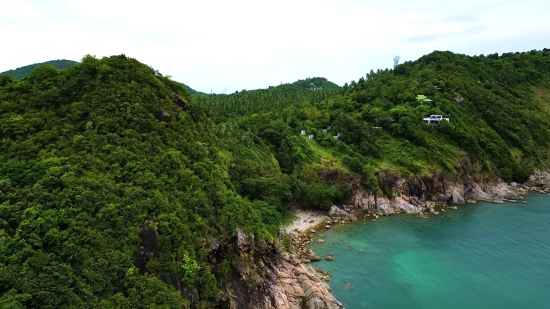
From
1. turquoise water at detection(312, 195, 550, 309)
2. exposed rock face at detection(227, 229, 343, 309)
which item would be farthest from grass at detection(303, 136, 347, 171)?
exposed rock face at detection(227, 229, 343, 309)

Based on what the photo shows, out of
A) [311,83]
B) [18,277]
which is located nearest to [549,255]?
[18,277]

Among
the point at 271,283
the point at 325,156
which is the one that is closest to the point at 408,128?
the point at 325,156

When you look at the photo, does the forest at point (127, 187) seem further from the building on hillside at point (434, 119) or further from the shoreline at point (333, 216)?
the building on hillside at point (434, 119)

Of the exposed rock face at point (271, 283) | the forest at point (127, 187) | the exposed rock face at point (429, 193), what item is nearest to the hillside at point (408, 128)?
the forest at point (127, 187)

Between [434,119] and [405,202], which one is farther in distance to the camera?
[434,119]

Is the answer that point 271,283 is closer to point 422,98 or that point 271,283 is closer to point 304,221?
point 304,221

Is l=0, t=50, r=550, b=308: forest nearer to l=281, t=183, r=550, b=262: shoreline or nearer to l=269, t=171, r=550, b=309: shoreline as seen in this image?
l=281, t=183, r=550, b=262: shoreline
